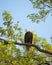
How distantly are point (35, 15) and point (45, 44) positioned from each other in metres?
1.75

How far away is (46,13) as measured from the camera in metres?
10.9

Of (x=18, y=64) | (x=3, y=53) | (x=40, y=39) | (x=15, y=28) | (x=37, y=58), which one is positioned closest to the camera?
(x=3, y=53)

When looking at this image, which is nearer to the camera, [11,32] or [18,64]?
[18,64]

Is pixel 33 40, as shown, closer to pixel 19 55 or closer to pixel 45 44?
pixel 45 44

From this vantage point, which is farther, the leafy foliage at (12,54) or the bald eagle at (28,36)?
the bald eagle at (28,36)

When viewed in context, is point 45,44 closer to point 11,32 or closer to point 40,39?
point 40,39

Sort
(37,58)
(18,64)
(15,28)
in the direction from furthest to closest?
(15,28)
(37,58)
(18,64)

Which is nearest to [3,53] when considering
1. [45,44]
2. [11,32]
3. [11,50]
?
[11,50]

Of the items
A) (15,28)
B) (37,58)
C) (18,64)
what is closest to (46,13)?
(15,28)

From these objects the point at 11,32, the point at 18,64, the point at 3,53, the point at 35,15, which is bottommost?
the point at 18,64

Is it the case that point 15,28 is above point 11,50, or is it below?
above

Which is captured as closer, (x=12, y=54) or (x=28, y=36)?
(x=12, y=54)

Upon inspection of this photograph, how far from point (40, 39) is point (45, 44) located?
0.73 metres

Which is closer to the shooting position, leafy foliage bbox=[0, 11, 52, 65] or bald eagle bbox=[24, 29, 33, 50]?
leafy foliage bbox=[0, 11, 52, 65]
